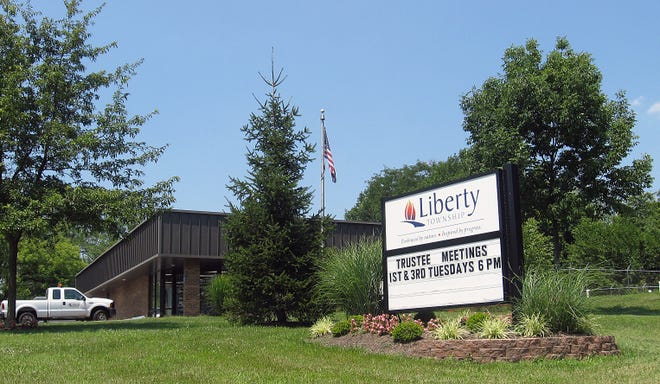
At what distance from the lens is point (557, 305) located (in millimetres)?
11875

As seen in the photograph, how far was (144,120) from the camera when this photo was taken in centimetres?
2159

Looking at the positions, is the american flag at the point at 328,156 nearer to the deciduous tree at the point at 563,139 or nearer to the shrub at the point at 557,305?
the deciduous tree at the point at 563,139

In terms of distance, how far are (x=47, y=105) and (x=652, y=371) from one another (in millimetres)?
16798

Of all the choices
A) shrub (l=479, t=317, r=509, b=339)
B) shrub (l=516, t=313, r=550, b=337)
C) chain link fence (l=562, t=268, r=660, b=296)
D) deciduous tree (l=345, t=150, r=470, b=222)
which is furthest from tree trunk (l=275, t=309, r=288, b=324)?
deciduous tree (l=345, t=150, r=470, b=222)

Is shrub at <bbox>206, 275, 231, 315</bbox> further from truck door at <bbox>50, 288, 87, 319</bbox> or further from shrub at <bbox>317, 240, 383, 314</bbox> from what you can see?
shrub at <bbox>317, 240, 383, 314</bbox>

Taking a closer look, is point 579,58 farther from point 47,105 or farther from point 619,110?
point 47,105

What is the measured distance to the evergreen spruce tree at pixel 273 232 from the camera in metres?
18.9

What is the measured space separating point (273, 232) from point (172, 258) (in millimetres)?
12692

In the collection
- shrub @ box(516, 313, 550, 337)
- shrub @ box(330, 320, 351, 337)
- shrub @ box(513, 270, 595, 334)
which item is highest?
shrub @ box(513, 270, 595, 334)

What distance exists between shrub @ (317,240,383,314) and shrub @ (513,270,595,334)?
412 centimetres

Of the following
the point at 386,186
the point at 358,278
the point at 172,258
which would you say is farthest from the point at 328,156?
the point at 386,186

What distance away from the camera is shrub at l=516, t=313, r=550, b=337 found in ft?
38.0

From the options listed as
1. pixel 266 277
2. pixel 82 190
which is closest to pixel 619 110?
pixel 266 277

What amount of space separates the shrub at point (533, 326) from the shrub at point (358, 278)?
4353 mm
